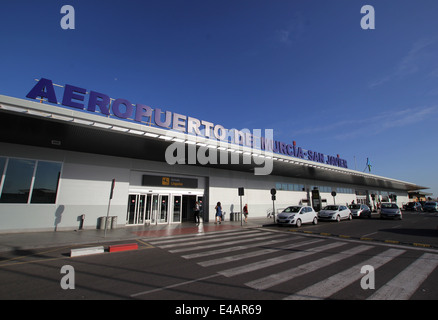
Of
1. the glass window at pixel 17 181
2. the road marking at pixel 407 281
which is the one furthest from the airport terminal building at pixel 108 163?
the road marking at pixel 407 281

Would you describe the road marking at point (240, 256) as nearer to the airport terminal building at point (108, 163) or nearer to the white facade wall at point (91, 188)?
the airport terminal building at point (108, 163)

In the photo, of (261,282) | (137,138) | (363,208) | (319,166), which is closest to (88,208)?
(137,138)

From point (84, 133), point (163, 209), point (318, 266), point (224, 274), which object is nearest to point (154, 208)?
point (163, 209)

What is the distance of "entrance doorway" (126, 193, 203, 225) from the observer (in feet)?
56.1

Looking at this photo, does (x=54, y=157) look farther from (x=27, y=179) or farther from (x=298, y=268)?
(x=298, y=268)

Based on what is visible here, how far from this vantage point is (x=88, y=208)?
1481cm

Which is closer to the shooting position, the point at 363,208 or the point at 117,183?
the point at 117,183

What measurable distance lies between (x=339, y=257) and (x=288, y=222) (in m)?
8.51

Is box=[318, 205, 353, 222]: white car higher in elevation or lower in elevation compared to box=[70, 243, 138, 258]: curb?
higher

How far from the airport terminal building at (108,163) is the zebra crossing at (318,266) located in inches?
312

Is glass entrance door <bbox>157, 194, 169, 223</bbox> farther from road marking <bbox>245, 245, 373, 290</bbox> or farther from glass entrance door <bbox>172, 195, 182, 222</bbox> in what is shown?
road marking <bbox>245, 245, 373, 290</bbox>

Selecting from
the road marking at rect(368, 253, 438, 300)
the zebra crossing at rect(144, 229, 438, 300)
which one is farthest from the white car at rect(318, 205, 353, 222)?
the road marking at rect(368, 253, 438, 300)

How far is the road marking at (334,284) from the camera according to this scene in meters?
4.18

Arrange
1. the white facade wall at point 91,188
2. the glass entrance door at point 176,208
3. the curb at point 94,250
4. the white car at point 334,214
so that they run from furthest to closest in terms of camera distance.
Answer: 1. the white car at point 334,214
2. the glass entrance door at point 176,208
3. the white facade wall at point 91,188
4. the curb at point 94,250
